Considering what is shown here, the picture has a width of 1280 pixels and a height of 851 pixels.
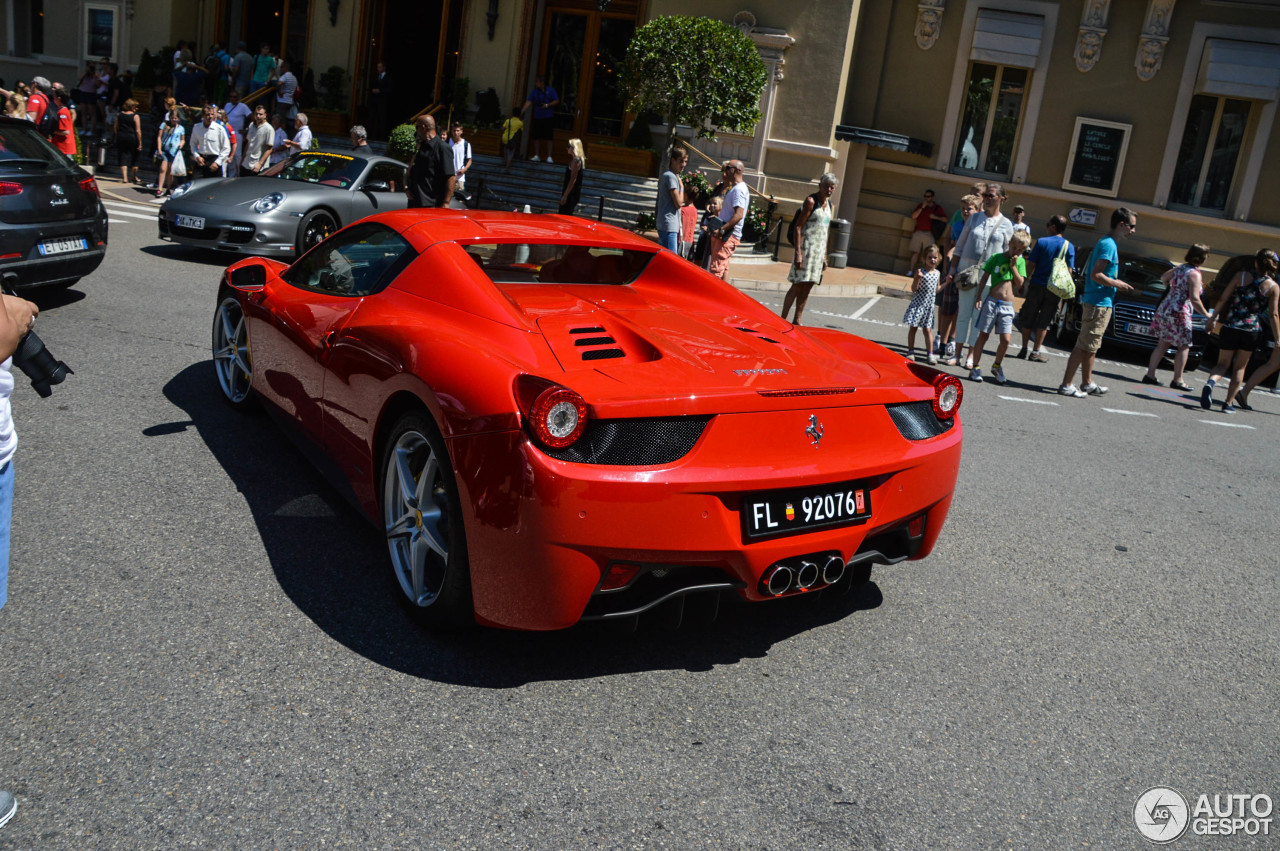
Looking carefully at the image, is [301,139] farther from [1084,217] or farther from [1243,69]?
[1243,69]

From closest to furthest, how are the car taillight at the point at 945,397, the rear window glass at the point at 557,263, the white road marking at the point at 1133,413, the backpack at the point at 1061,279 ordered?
the car taillight at the point at 945,397 < the rear window glass at the point at 557,263 < the white road marking at the point at 1133,413 < the backpack at the point at 1061,279

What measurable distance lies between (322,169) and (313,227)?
1.26m

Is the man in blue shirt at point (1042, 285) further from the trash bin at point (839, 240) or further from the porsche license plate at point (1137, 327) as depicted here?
the trash bin at point (839, 240)

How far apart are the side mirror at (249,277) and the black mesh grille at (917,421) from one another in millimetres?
3165

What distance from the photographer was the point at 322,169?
502 inches

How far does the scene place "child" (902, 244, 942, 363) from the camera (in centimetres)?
1061

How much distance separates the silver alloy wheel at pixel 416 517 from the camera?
3494 mm

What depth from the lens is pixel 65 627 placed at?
3406 millimetres

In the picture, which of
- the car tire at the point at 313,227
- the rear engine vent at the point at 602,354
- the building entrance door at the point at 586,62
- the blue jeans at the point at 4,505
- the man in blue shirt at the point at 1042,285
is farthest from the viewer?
the building entrance door at the point at 586,62

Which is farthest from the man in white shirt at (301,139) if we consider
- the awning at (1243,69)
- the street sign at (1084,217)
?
the awning at (1243,69)

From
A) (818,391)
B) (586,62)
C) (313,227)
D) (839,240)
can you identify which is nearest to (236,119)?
(586,62)

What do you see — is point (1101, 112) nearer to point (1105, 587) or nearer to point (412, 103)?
point (412, 103)

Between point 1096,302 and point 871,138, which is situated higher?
point 871,138

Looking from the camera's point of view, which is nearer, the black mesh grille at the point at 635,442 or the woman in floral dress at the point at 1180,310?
the black mesh grille at the point at 635,442
